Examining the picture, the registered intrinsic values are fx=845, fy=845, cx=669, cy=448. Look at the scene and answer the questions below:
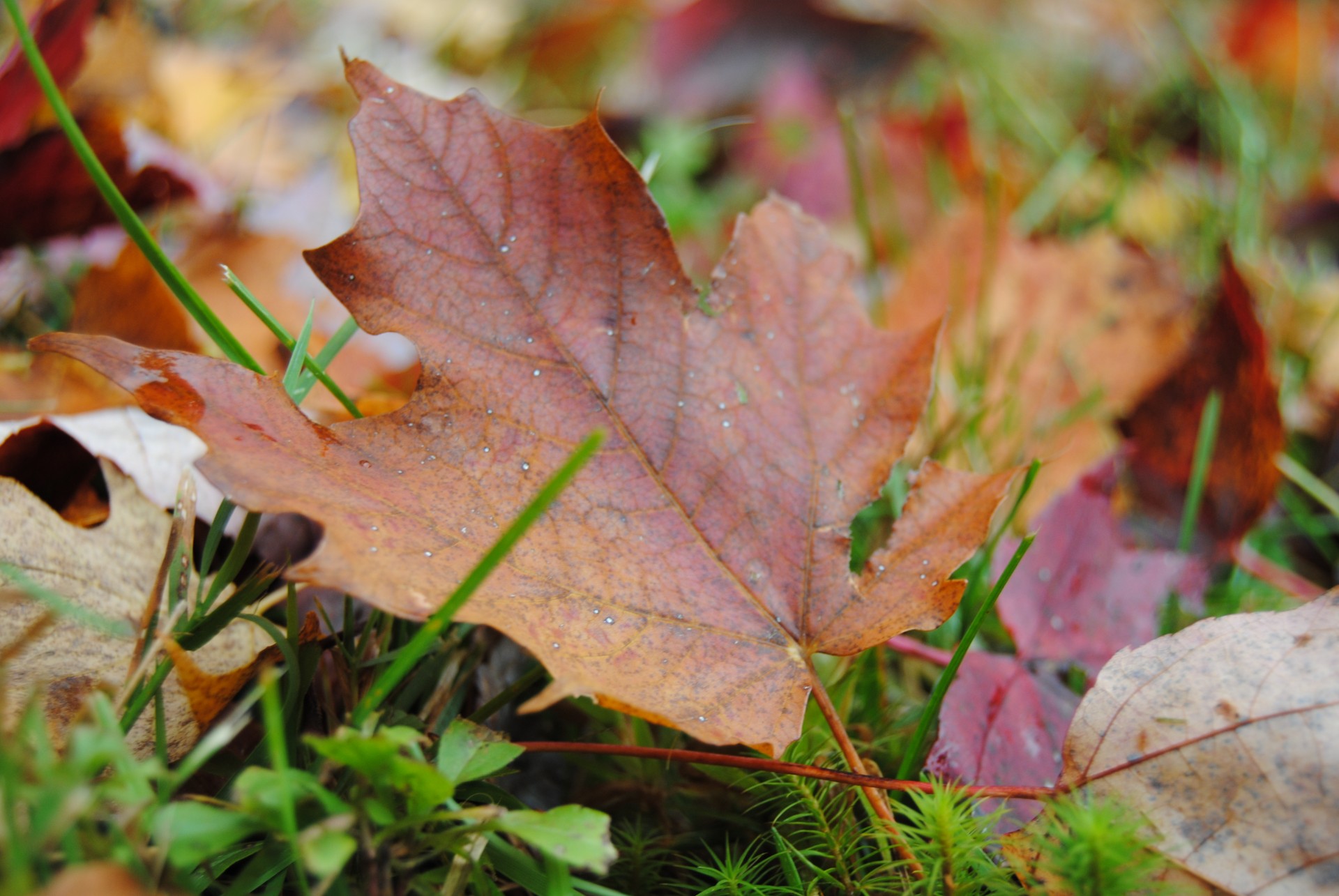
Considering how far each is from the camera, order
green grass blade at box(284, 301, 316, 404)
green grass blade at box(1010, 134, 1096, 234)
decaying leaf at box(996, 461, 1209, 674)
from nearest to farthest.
Answer: green grass blade at box(284, 301, 316, 404) → decaying leaf at box(996, 461, 1209, 674) → green grass blade at box(1010, 134, 1096, 234)

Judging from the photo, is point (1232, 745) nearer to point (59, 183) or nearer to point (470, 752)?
point (470, 752)

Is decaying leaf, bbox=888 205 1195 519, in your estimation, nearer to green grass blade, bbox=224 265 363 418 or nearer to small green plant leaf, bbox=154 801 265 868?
green grass blade, bbox=224 265 363 418

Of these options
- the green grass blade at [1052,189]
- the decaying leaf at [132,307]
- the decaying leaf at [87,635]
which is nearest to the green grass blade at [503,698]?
the decaying leaf at [87,635]

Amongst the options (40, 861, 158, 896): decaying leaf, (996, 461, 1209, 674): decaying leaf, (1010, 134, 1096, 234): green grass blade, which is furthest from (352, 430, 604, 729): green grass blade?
(1010, 134, 1096, 234): green grass blade

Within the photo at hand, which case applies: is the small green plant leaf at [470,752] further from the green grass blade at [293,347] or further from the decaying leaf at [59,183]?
the decaying leaf at [59,183]

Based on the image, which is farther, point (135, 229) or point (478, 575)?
point (135, 229)

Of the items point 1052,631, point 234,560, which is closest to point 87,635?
point 234,560
